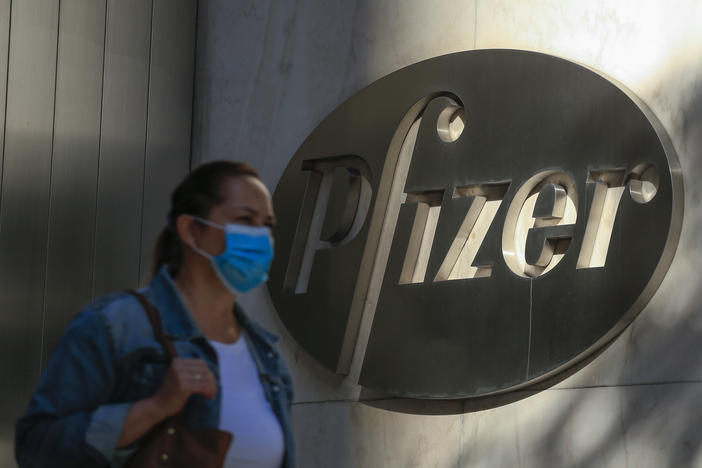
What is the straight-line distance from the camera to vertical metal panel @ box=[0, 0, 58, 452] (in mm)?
5816

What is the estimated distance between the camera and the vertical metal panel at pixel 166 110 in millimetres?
6824

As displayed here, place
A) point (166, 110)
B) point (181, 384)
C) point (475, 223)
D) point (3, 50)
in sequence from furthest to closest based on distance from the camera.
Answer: point (166, 110), point (3, 50), point (475, 223), point (181, 384)

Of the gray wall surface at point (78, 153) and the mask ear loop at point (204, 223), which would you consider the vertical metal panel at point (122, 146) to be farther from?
the mask ear loop at point (204, 223)

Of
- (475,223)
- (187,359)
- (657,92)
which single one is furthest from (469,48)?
(187,359)

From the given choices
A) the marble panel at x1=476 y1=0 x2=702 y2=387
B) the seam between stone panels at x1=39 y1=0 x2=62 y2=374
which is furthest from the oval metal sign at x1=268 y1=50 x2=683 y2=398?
the seam between stone panels at x1=39 y1=0 x2=62 y2=374

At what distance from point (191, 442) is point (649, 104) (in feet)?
10.9

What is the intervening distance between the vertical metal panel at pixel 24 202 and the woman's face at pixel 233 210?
345cm

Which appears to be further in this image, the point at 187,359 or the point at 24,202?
the point at 24,202

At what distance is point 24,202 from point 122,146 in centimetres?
83

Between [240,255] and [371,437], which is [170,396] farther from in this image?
[371,437]

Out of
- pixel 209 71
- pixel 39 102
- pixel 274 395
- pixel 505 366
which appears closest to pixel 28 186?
pixel 39 102

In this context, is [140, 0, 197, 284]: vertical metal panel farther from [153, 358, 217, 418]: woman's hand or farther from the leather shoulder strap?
[153, 358, 217, 418]: woman's hand

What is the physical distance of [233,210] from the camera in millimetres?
2619

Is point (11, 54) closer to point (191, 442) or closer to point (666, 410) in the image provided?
point (666, 410)
